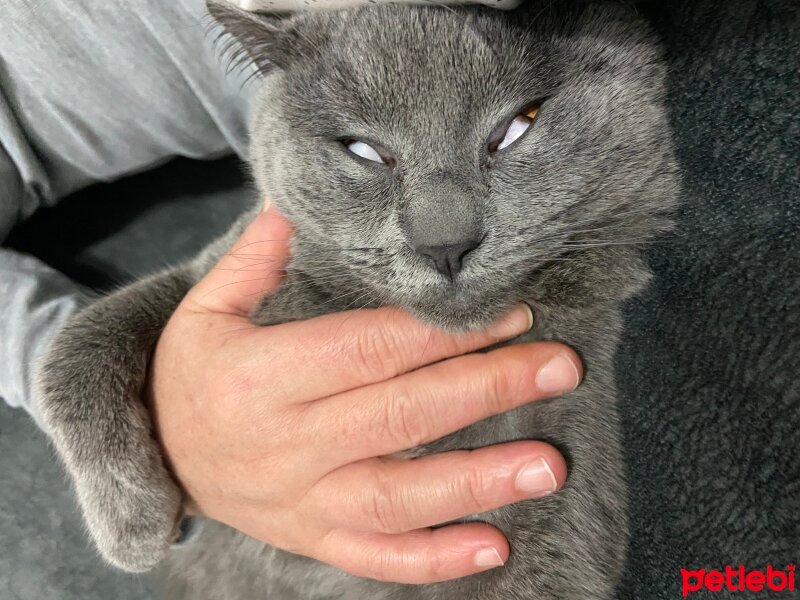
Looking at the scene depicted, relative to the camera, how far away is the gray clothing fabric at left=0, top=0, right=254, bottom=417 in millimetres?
973

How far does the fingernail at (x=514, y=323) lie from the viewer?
758mm

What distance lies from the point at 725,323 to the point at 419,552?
1.41 ft

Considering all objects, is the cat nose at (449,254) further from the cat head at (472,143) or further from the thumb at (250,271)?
the thumb at (250,271)

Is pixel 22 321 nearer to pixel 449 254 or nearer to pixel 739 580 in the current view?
pixel 449 254

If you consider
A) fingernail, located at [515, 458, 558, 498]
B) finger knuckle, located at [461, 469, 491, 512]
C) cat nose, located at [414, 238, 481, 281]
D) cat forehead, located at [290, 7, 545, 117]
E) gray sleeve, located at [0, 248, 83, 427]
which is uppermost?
cat forehead, located at [290, 7, 545, 117]

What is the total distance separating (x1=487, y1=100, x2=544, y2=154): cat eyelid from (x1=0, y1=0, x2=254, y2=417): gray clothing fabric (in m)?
0.52

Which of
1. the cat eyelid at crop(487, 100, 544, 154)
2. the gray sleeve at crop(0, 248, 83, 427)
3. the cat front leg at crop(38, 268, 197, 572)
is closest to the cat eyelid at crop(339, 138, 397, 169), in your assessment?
the cat eyelid at crop(487, 100, 544, 154)

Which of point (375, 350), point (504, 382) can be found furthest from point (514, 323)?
point (375, 350)

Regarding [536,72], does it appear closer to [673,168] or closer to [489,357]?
[673,168]

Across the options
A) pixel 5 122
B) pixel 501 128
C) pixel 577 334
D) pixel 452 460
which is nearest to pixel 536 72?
pixel 501 128

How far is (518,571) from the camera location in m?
0.75

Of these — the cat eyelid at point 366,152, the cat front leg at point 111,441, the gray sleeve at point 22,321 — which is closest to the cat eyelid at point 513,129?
the cat eyelid at point 366,152

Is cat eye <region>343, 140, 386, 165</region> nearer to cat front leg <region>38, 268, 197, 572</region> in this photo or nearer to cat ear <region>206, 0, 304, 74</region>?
cat ear <region>206, 0, 304, 74</region>

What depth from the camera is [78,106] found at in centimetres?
101
